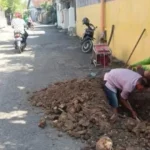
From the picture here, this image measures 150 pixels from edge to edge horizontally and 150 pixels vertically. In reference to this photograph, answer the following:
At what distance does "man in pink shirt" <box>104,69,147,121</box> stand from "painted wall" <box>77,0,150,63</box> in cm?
295

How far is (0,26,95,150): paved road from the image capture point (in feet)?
16.3

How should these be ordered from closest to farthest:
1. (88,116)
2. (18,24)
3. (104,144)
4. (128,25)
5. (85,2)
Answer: (104,144), (88,116), (128,25), (18,24), (85,2)

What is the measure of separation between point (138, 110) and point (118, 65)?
4263 millimetres

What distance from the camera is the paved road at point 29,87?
495 centimetres

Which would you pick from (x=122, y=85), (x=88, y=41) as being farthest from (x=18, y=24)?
(x=122, y=85)

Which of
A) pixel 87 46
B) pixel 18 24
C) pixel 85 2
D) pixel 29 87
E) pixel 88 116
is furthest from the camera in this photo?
pixel 85 2

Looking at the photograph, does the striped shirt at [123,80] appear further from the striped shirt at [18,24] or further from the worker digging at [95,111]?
the striped shirt at [18,24]

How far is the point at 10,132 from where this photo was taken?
533 centimetres

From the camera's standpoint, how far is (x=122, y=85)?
18.7 ft

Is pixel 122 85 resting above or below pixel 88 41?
above

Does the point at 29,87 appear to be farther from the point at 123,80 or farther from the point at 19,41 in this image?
the point at 19,41

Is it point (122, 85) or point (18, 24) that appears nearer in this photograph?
point (122, 85)

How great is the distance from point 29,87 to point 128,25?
3805 mm

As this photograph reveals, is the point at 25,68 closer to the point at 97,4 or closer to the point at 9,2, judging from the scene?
the point at 97,4
